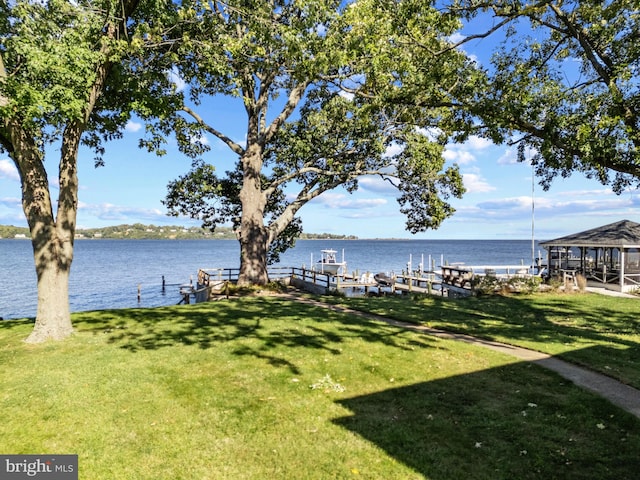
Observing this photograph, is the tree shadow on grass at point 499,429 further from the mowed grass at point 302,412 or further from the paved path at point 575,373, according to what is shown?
the paved path at point 575,373

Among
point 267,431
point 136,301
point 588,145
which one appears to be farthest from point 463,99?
point 136,301

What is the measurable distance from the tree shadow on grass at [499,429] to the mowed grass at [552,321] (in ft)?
7.27

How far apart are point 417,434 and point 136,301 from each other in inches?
1715

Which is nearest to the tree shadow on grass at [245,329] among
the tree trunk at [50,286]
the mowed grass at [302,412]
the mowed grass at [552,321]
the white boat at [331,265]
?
the mowed grass at [302,412]

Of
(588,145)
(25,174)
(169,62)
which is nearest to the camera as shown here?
(588,145)

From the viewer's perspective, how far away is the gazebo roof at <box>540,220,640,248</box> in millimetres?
25625

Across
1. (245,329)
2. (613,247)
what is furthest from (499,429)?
(613,247)

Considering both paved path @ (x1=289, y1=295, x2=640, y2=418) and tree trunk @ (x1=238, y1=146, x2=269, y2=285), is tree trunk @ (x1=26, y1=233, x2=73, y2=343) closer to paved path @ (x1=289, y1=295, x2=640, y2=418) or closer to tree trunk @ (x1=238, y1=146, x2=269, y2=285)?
paved path @ (x1=289, y1=295, x2=640, y2=418)

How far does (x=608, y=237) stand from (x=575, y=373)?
75.4 ft

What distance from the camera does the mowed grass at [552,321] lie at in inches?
382

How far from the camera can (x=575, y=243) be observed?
28.0 metres

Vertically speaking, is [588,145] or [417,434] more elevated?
[588,145]

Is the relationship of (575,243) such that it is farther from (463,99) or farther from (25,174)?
(25,174)

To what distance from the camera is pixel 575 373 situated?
844cm
